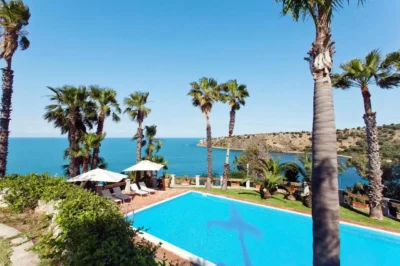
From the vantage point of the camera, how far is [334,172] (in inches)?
153

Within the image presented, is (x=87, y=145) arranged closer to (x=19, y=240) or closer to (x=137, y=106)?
(x=137, y=106)

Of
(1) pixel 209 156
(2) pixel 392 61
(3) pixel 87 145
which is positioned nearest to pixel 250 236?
(1) pixel 209 156

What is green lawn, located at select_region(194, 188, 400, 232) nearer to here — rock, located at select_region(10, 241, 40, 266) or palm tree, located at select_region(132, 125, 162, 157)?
palm tree, located at select_region(132, 125, 162, 157)

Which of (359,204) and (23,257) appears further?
(359,204)

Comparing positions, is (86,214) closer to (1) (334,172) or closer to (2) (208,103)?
(1) (334,172)

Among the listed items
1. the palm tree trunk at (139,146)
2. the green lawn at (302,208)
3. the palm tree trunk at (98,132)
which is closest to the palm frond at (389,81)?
the green lawn at (302,208)

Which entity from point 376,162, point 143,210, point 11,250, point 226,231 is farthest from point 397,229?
A: point 11,250

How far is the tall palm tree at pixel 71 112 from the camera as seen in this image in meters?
16.7

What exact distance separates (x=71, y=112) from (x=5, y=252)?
553 inches

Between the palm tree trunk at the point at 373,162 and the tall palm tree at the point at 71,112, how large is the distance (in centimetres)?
1958

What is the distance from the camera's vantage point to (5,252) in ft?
15.6

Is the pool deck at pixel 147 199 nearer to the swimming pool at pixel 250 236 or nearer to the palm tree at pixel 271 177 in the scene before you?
the swimming pool at pixel 250 236

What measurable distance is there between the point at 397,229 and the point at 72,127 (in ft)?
71.2

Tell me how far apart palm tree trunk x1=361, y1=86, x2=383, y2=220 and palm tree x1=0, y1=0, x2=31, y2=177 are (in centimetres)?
2120
